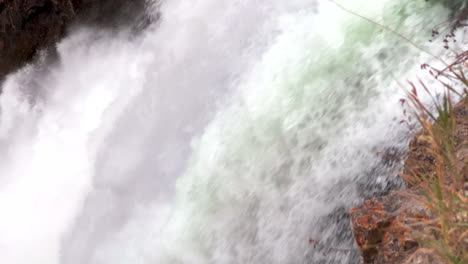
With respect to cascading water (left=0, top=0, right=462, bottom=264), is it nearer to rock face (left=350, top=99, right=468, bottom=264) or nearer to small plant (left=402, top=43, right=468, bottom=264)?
rock face (left=350, top=99, right=468, bottom=264)

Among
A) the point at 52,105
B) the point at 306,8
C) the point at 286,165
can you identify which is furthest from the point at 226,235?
the point at 52,105

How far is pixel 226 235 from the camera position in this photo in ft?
11.3

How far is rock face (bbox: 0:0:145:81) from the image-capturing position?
22.9ft

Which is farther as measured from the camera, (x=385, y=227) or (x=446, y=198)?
(x=385, y=227)

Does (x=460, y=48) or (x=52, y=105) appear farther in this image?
(x=52, y=105)

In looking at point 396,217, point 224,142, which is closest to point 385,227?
point 396,217

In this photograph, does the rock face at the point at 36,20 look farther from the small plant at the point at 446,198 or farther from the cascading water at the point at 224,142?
the small plant at the point at 446,198

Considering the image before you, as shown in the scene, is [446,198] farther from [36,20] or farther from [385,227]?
[36,20]

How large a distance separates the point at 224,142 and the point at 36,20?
482 centimetres

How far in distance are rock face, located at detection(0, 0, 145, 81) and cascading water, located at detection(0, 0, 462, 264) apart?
1.42 m

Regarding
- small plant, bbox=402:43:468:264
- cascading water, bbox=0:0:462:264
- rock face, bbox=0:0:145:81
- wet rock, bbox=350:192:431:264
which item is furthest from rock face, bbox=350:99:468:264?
rock face, bbox=0:0:145:81

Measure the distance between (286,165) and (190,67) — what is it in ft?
5.81

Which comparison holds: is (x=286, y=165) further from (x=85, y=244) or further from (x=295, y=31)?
(x=85, y=244)

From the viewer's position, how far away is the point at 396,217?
2406mm
